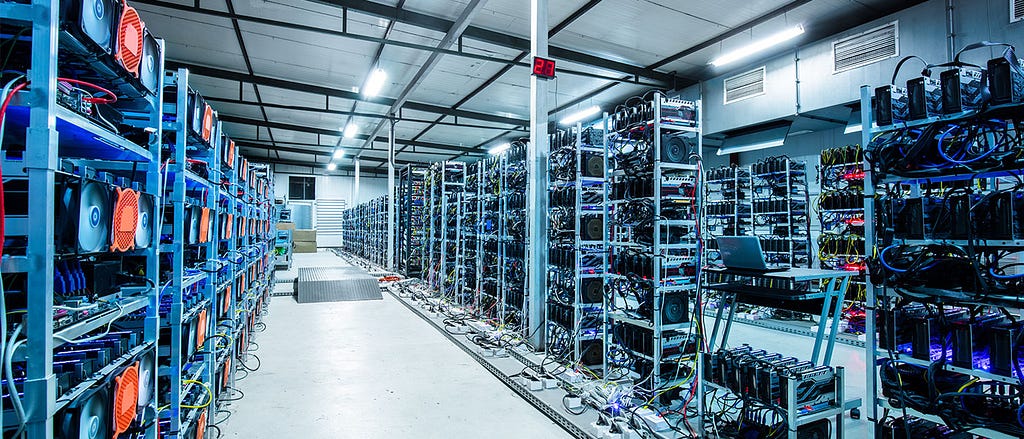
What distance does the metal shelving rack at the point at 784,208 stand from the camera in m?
8.89

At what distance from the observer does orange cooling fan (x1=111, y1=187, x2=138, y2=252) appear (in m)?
1.90

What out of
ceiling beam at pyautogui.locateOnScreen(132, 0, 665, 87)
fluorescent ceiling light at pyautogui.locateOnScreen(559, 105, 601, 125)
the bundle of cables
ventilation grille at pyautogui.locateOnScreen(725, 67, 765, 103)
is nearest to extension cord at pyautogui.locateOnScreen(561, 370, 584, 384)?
the bundle of cables

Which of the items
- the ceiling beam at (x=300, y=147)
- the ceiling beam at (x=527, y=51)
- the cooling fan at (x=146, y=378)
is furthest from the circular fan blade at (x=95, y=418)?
the ceiling beam at (x=300, y=147)

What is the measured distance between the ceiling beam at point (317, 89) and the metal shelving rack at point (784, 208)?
8.23 m

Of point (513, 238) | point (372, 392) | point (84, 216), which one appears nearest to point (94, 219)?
point (84, 216)

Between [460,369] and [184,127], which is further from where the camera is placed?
[460,369]

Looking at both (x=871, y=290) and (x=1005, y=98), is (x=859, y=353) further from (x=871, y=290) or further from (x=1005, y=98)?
(x=1005, y=98)

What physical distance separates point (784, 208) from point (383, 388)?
775cm

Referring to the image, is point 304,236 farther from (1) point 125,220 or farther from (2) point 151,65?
(1) point 125,220

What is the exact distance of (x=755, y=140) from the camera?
35.2 feet

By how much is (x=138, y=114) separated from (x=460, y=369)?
3883mm

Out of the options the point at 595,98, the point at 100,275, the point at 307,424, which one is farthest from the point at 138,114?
the point at 595,98

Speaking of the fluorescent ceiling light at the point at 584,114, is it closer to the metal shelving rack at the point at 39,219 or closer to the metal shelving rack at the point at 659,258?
the metal shelving rack at the point at 659,258

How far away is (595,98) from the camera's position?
1342cm
